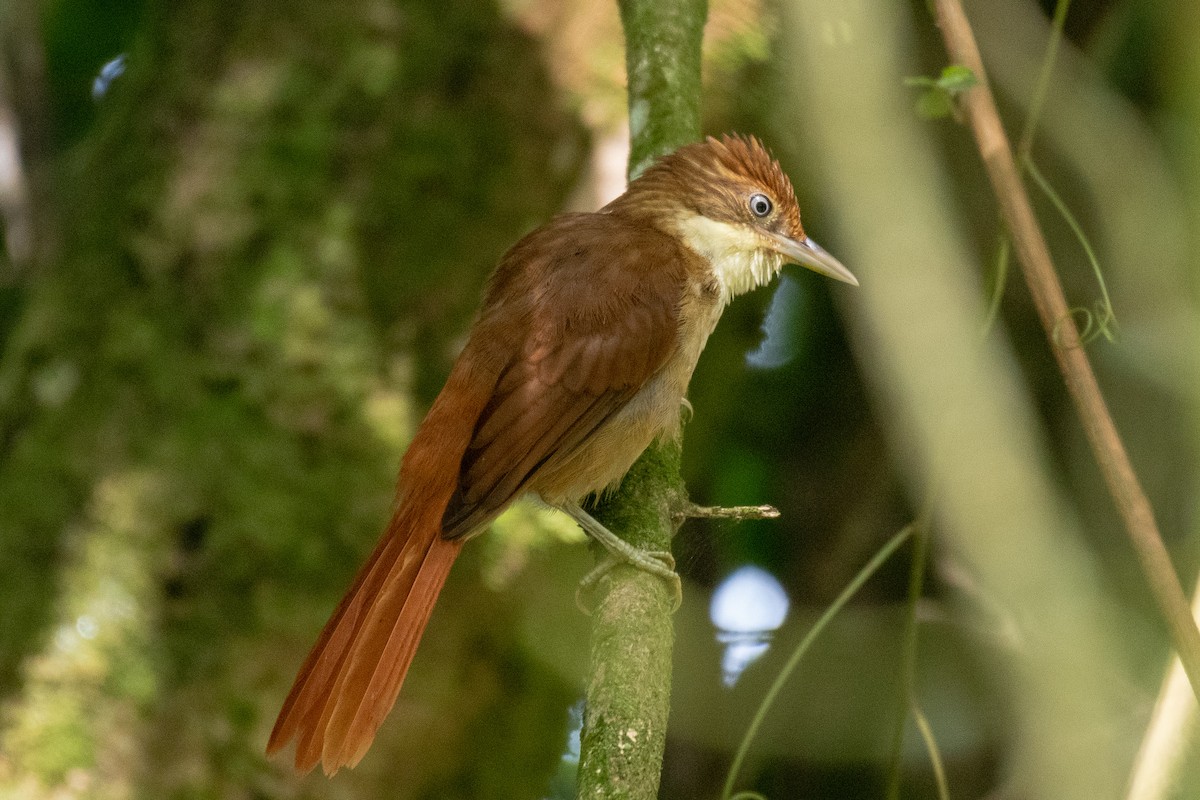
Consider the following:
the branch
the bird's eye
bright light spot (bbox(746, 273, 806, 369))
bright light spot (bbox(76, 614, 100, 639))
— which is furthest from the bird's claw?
bright light spot (bbox(746, 273, 806, 369))

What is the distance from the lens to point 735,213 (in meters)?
2.96

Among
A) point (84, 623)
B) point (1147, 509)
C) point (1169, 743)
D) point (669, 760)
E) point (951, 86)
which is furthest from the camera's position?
point (669, 760)

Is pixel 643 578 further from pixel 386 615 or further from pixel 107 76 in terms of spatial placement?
pixel 107 76

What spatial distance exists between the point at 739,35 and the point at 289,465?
1.71 meters

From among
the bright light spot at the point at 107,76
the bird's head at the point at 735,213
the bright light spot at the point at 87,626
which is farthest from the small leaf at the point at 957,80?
the bright light spot at the point at 107,76

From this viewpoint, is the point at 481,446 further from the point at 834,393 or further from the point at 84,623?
the point at 834,393

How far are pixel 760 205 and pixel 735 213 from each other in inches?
2.5

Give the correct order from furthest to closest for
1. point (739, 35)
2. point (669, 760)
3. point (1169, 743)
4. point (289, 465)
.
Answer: point (669, 760) → point (739, 35) → point (289, 465) → point (1169, 743)

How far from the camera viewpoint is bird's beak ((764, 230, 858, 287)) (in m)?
2.88

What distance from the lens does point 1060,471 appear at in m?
3.54

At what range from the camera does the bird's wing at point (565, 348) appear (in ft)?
8.05

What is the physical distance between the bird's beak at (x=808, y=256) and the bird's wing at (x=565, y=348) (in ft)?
1.08

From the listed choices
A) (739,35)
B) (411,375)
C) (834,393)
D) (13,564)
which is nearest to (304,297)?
(411,375)

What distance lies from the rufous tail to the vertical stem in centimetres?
35
